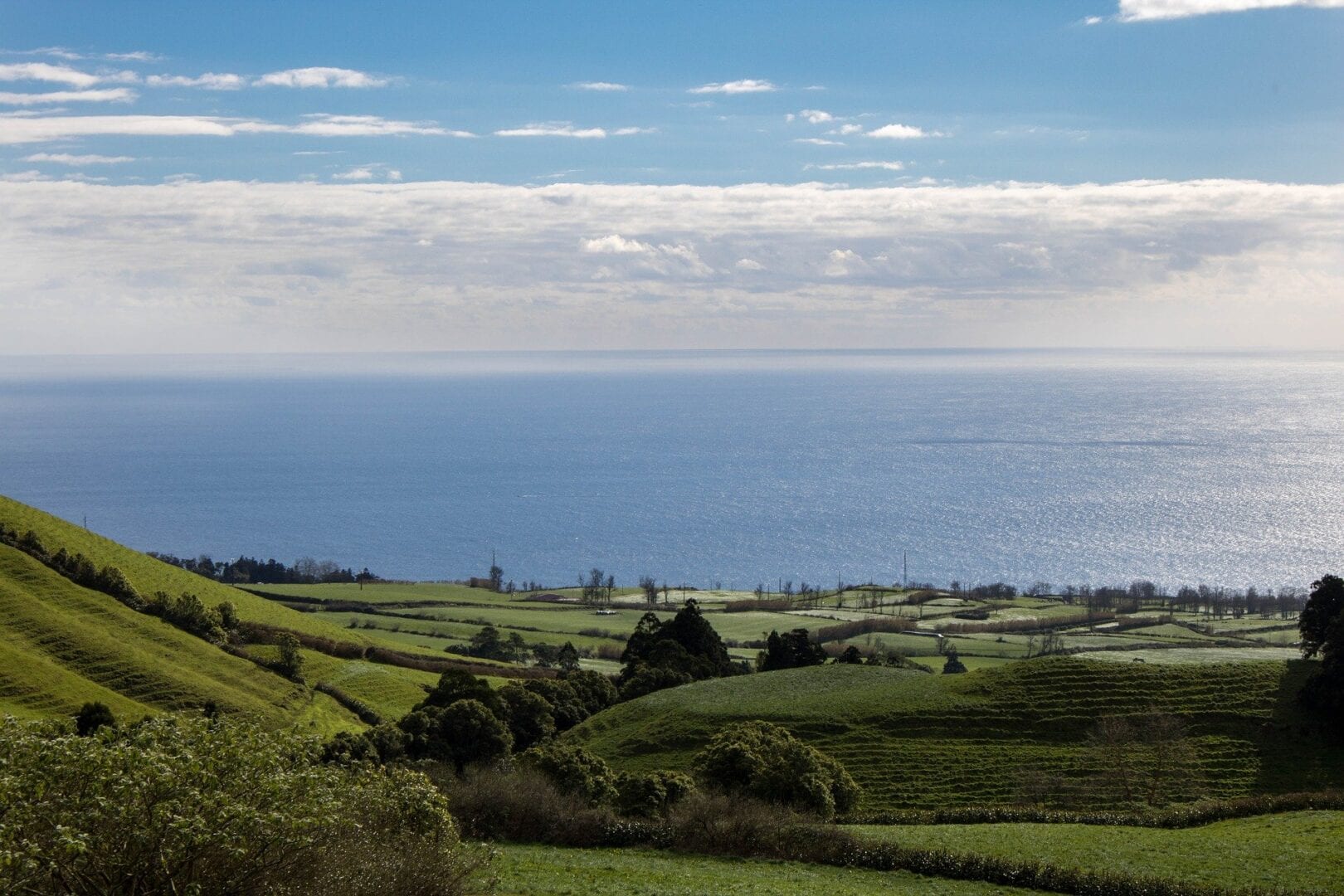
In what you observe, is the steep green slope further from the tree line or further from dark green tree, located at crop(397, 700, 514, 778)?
the tree line

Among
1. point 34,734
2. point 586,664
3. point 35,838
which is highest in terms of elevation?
point 34,734

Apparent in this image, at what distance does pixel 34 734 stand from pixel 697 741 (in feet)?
126

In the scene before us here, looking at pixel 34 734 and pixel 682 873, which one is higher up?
pixel 34 734

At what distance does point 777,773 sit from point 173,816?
28.0 m

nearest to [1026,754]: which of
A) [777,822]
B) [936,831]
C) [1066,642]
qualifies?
[936,831]

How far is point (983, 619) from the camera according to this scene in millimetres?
123750

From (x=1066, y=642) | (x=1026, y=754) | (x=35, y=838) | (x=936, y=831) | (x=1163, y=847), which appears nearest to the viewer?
→ (x=35, y=838)

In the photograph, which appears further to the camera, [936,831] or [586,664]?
[586,664]

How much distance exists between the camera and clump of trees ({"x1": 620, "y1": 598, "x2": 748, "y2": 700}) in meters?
69.1

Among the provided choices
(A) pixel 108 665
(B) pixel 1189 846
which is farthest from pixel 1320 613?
(A) pixel 108 665

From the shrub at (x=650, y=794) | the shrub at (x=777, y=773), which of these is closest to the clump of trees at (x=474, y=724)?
the shrub at (x=650, y=794)

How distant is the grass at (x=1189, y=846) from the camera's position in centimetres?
2980

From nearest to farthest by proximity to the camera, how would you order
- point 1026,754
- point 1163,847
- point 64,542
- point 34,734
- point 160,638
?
point 34,734, point 1163,847, point 1026,754, point 160,638, point 64,542

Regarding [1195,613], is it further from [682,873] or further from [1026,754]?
[682,873]
